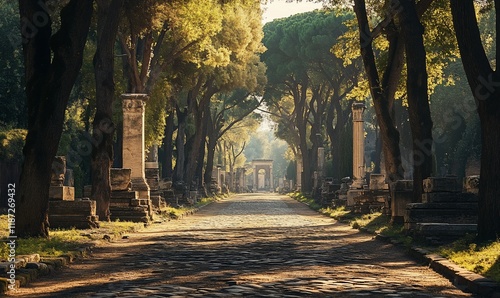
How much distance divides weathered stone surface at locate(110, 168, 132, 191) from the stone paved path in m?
6.35

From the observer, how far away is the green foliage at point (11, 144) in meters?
33.0

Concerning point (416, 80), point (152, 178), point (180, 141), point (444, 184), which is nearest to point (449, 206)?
point (444, 184)

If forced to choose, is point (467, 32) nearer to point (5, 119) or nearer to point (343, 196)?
point (343, 196)

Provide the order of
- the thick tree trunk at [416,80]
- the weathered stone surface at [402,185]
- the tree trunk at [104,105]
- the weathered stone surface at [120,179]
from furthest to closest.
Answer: the weathered stone surface at [120,179], the tree trunk at [104,105], the weathered stone surface at [402,185], the thick tree trunk at [416,80]

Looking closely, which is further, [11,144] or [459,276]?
[11,144]

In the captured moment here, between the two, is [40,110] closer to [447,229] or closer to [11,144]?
[447,229]

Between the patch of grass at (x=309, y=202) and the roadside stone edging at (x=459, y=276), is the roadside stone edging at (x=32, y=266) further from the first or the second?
the patch of grass at (x=309, y=202)

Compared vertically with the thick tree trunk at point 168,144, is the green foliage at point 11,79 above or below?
above

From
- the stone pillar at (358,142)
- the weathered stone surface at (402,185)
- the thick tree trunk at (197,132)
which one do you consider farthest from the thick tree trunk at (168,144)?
the weathered stone surface at (402,185)

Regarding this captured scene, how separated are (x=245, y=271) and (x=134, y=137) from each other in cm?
1691

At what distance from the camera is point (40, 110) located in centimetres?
1672

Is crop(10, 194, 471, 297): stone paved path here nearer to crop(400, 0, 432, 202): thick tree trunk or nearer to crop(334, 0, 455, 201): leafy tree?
crop(400, 0, 432, 202): thick tree trunk

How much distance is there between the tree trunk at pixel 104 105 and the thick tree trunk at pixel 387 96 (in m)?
6.69

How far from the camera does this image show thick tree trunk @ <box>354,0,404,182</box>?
23.8 meters
